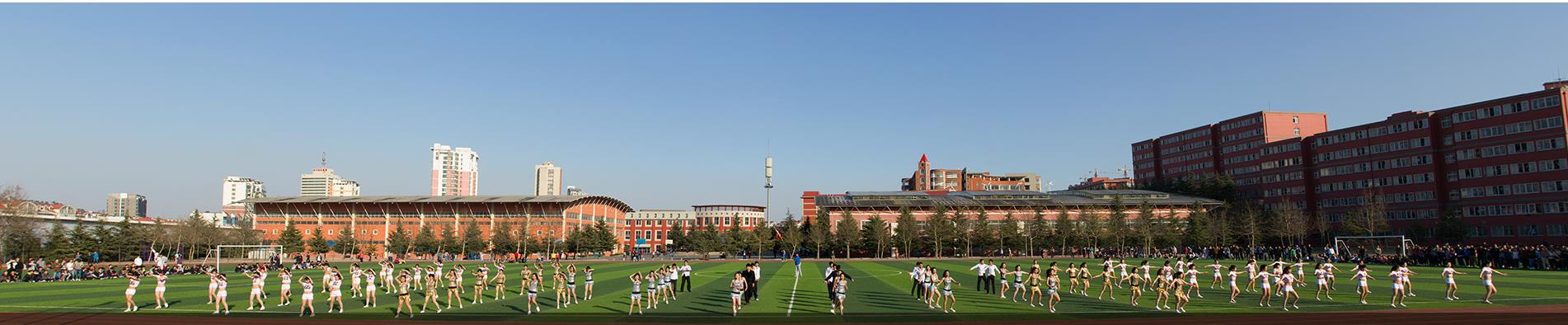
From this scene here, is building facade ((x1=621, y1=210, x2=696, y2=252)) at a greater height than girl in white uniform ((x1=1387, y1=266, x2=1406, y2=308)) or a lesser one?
greater

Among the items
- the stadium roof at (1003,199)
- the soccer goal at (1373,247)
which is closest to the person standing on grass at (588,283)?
the soccer goal at (1373,247)

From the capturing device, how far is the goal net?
207ft

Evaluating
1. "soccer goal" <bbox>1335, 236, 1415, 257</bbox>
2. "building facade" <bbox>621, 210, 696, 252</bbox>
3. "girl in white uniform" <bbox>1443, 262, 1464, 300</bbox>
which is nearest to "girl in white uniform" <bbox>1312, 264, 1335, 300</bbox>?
"girl in white uniform" <bbox>1443, 262, 1464, 300</bbox>

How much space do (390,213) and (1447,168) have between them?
461 feet

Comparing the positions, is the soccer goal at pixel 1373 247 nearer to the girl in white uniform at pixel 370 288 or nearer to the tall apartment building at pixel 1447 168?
the tall apartment building at pixel 1447 168

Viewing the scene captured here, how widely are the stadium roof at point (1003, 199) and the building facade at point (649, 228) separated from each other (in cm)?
4026

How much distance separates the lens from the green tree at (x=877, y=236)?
99438 millimetres

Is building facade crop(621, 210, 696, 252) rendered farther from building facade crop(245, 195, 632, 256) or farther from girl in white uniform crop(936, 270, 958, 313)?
girl in white uniform crop(936, 270, 958, 313)

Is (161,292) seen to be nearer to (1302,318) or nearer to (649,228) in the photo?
(1302,318)

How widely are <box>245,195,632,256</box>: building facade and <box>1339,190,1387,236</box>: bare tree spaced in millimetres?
99098

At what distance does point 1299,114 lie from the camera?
128 meters

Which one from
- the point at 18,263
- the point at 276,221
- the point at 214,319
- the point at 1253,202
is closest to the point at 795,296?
the point at 214,319

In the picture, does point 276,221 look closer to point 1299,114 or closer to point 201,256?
point 201,256

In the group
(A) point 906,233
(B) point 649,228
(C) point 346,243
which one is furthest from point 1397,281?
(B) point 649,228
